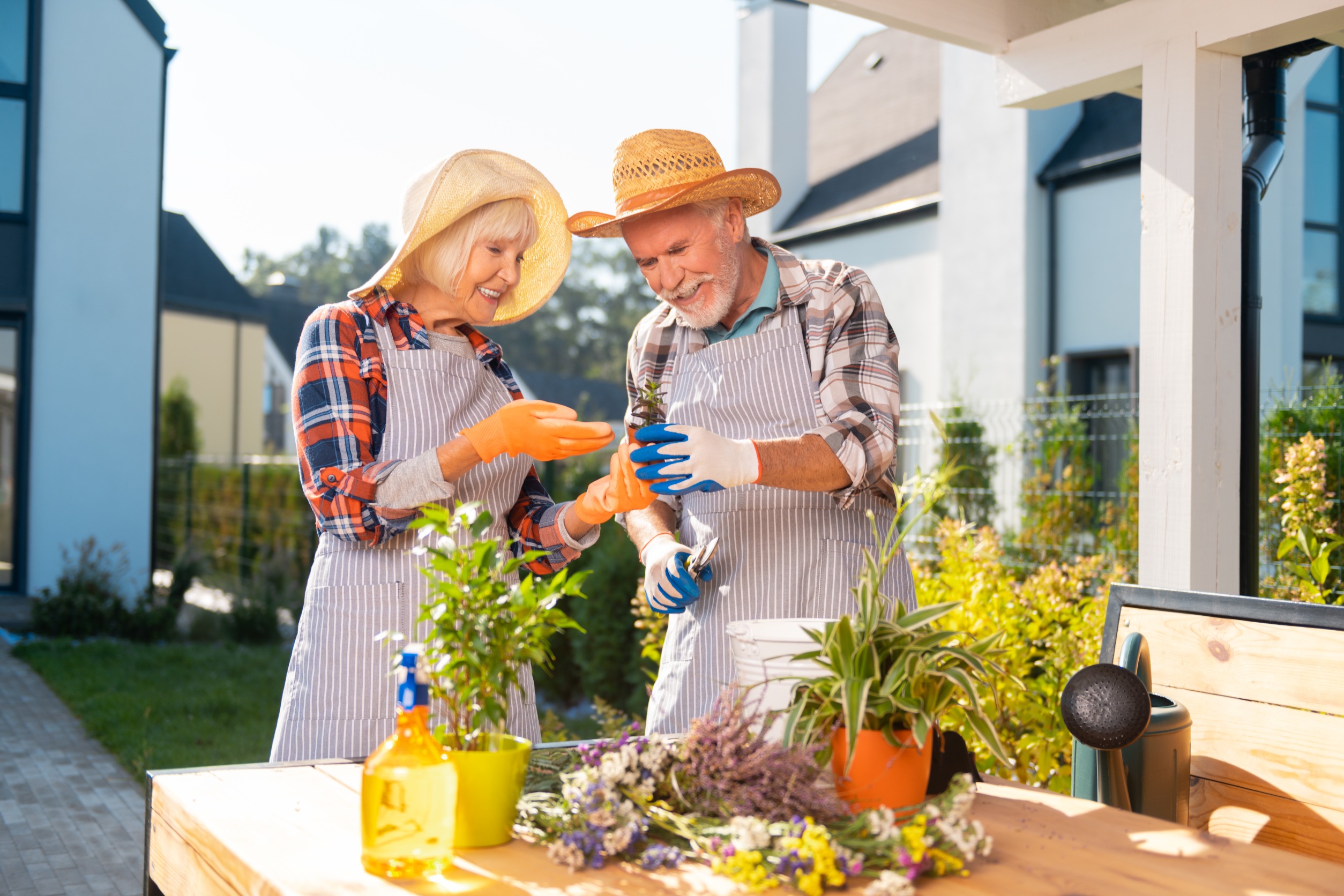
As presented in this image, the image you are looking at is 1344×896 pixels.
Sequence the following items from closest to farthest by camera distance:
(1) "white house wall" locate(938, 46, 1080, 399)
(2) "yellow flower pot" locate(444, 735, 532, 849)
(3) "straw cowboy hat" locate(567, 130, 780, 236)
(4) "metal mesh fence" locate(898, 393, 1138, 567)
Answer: (2) "yellow flower pot" locate(444, 735, 532, 849), (3) "straw cowboy hat" locate(567, 130, 780, 236), (4) "metal mesh fence" locate(898, 393, 1138, 567), (1) "white house wall" locate(938, 46, 1080, 399)

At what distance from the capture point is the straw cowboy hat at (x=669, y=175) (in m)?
2.03

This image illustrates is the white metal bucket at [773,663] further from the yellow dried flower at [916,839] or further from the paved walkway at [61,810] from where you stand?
the paved walkway at [61,810]

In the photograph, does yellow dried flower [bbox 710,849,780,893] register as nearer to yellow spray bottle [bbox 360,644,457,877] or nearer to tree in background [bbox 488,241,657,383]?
yellow spray bottle [bbox 360,644,457,877]

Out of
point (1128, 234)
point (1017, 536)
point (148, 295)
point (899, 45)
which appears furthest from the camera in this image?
point (899, 45)

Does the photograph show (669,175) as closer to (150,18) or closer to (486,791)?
(486,791)

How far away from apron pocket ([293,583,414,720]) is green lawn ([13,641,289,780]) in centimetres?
337

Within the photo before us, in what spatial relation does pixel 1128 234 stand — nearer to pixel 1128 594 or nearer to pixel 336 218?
pixel 1128 594

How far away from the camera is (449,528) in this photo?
1149 mm

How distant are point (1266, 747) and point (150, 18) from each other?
9289mm

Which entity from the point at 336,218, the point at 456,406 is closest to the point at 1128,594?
the point at 456,406

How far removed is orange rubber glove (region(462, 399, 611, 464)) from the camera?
168 centimetres

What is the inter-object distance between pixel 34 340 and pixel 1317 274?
975cm

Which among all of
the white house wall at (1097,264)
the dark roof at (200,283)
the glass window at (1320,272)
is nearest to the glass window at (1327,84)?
the glass window at (1320,272)

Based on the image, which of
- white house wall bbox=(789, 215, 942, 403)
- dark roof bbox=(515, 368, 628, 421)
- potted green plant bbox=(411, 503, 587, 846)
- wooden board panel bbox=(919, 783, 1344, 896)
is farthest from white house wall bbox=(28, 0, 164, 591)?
dark roof bbox=(515, 368, 628, 421)
